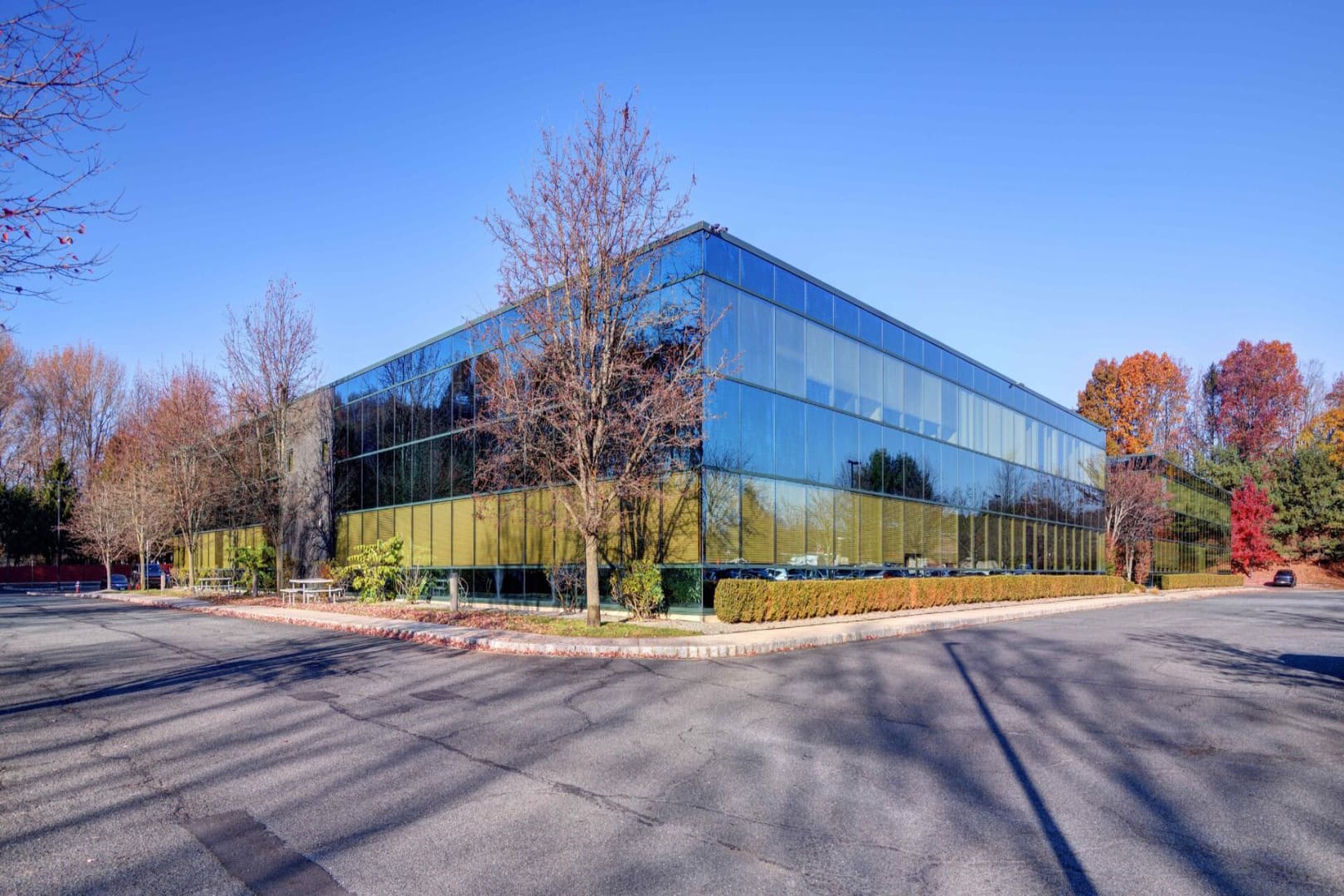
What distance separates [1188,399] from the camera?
74812 mm

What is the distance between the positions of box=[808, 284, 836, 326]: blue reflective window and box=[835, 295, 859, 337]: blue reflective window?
0.26 m

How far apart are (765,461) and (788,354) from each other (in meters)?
3.25

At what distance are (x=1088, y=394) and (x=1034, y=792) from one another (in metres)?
79.0

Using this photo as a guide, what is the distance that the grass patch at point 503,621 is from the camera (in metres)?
15.4

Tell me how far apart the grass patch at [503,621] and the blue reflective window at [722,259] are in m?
8.54

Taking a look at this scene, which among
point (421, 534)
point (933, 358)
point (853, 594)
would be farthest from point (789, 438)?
point (421, 534)

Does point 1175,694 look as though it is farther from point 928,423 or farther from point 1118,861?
point 928,423

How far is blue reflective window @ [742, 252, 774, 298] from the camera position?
2077 centimetres

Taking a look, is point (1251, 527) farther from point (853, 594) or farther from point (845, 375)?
point (853, 594)

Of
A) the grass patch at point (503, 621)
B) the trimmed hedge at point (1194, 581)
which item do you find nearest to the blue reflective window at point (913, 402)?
the grass patch at point (503, 621)

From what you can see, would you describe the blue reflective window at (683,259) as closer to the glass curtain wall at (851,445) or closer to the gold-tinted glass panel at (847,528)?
the glass curtain wall at (851,445)

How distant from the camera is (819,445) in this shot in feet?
75.5

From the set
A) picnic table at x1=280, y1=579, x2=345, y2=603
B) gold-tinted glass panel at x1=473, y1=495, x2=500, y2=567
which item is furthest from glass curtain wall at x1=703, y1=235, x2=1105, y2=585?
picnic table at x1=280, y1=579, x2=345, y2=603

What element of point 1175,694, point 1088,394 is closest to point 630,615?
point 1175,694
